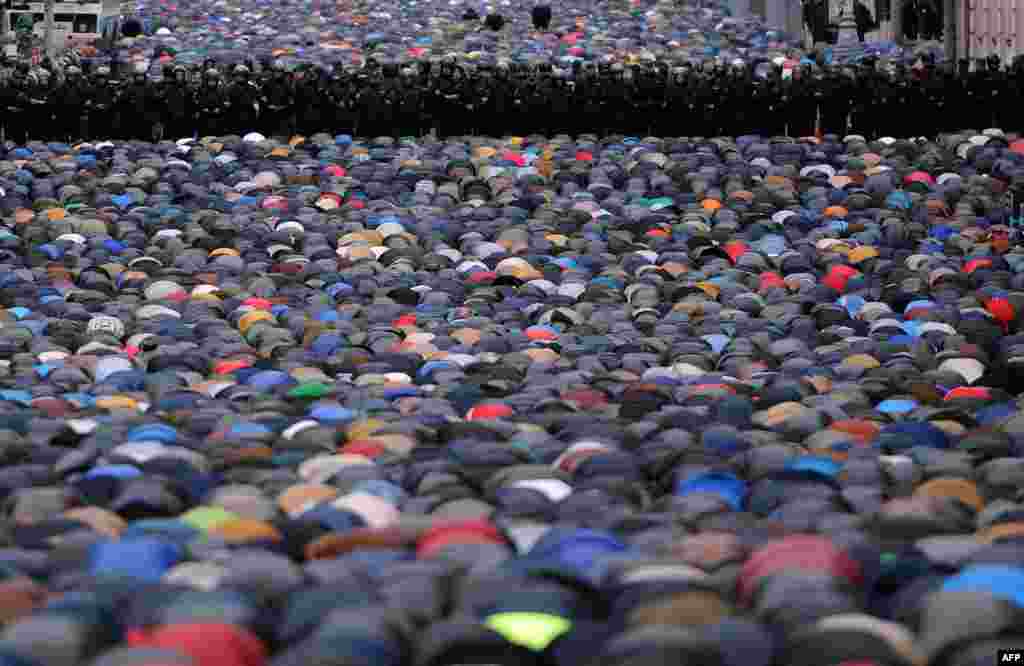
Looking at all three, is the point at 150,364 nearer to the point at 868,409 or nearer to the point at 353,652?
the point at 868,409

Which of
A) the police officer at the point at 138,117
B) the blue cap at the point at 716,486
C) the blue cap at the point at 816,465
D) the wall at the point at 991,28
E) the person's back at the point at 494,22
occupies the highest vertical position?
the person's back at the point at 494,22

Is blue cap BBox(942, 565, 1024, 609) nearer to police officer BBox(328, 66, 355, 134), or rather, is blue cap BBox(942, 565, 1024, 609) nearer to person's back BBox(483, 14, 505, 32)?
police officer BBox(328, 66, 355, 134)

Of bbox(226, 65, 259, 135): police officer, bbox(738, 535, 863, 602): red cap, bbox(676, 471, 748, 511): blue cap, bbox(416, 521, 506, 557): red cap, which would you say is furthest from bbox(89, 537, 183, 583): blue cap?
bbox(226, 65, 259, 135): police officer

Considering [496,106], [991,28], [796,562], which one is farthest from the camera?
[991,28]

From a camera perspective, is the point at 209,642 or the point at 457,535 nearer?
the point at 209,642

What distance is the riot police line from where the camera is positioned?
1781 cm

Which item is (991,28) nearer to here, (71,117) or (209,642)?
(71,117)

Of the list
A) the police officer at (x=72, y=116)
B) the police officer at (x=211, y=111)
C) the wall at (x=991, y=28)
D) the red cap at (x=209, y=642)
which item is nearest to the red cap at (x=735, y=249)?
the police officer at (x=211, y=111)

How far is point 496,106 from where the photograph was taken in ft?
59.6

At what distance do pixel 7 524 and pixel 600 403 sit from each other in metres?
2.99

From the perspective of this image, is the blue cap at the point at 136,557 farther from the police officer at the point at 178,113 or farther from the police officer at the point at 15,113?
the police officer at the point at 15,113

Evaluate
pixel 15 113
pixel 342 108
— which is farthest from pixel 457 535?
pixel 15 113

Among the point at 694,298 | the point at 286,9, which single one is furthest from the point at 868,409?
the point at 286,9

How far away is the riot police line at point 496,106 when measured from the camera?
1781 centimetres
